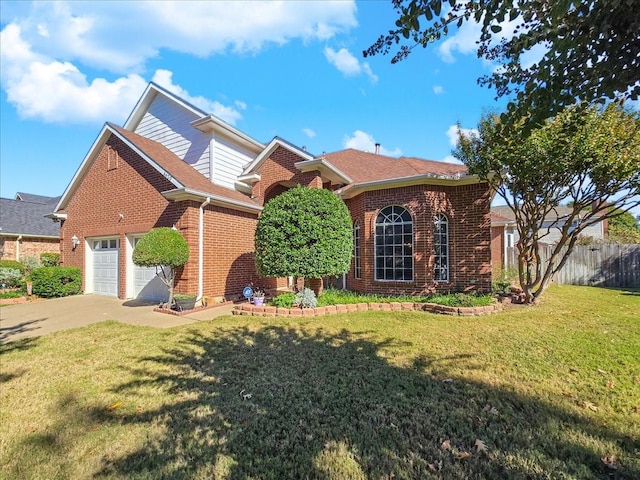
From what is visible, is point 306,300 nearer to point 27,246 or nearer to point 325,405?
point 325,405

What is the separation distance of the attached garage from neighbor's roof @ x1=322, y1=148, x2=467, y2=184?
9430mm

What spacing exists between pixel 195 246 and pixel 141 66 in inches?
295

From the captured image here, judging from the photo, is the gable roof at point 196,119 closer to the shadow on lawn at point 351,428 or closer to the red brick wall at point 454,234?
the red brick wall at point 454,234

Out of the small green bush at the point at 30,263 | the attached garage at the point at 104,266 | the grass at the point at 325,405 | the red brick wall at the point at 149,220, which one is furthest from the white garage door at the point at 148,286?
the small green bush at the point at 30,263

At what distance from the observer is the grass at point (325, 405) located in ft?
9.03

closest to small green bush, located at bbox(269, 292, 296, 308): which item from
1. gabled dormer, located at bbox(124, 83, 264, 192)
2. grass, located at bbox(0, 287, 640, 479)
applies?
grass, located at bbox(0, 287, 640, 479)

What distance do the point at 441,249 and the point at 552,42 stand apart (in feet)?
28.2

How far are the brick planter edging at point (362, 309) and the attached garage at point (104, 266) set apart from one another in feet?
21.8

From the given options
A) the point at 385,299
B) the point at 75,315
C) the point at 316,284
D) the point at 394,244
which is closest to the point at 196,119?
the point at 75,315

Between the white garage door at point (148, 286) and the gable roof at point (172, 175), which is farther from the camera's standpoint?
the white garage door at point (148, 286)

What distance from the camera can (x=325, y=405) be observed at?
3.73 meters

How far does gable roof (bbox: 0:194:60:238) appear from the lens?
19.1 meters

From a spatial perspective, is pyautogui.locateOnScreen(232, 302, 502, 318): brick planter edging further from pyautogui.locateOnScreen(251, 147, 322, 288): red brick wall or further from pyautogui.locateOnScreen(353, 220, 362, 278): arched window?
pyautogui.locateOnScreen(251, 147, 322, 288): red brick wall

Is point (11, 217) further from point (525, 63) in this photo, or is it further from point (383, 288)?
point (525, 63)
